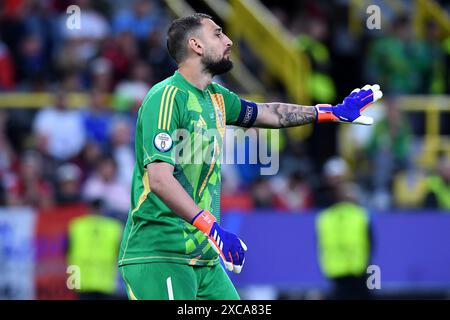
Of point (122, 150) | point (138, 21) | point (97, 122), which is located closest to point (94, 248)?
point (122, 150)

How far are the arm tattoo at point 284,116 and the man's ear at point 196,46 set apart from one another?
65cm

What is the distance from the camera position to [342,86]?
17.5m

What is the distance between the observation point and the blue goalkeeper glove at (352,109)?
7.46 metres

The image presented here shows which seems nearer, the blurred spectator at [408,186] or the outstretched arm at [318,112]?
the outstretched arm at [318,112]

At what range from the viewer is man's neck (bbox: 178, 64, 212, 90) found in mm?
7031

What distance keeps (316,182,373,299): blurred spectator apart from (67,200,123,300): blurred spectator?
2.34 m

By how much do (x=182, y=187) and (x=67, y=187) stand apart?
712 cm

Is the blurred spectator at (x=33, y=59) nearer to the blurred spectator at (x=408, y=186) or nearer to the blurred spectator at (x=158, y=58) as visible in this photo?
the blurred spectator at (x=158, y=58)

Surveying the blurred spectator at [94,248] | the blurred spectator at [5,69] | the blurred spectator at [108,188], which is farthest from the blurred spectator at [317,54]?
Result: the blurred spectator at [94,248]

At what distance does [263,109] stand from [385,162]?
7.85 metres

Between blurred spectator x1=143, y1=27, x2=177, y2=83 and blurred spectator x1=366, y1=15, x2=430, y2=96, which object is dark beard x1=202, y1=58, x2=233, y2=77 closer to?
blurred spectator x1=143, y1=27, x2=177, y2=83

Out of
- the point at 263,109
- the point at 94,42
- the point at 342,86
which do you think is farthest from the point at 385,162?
the point at 263,109

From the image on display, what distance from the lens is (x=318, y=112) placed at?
7.57 metres
